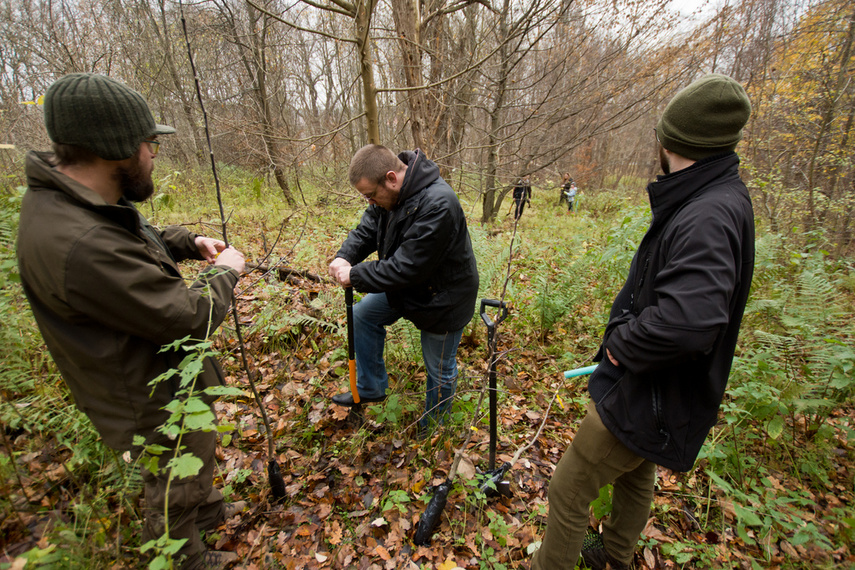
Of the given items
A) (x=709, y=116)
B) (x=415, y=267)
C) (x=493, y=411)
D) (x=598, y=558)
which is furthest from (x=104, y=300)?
(x=598, y=558)

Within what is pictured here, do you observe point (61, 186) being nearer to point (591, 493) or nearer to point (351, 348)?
point (351, 348)

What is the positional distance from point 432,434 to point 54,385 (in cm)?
322

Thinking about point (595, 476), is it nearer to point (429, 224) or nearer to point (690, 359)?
point (690, 359)

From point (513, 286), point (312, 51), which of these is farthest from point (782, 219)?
point (312, 51)

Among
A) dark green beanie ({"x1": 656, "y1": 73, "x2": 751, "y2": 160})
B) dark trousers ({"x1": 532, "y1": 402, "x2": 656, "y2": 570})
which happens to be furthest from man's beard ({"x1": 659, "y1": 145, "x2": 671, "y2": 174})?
dark trousers ({"x1": 532, "y1": 402, "x2": 656, "y2": 570})

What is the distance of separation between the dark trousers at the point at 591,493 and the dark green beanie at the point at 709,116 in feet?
4.19

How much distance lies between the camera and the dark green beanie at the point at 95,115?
1457 mm

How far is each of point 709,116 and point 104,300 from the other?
2.58 meters

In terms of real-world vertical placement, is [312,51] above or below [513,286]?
above

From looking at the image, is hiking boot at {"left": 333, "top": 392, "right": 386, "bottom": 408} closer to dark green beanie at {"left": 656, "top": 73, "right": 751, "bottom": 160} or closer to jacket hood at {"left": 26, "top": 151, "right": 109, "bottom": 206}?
jacket hood at {"left": 26, "top": 151, "right": 109, "bottom": 206}

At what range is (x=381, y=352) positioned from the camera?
3152 millimetres

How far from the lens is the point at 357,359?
3.10 metres

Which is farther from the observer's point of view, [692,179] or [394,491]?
[394,491]

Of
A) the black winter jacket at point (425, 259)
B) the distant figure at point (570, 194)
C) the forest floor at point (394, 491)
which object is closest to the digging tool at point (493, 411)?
the forest floor at point (394, 491)
